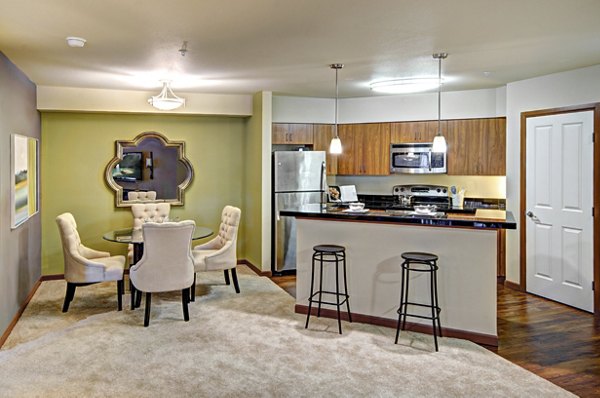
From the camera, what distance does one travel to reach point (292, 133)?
6691mm

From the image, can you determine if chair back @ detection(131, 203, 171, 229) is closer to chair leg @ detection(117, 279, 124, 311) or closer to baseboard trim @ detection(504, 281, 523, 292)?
chair leg @ detection(117, 279, 124, 311)

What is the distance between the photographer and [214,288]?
566cm

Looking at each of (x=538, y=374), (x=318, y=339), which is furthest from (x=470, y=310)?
(x=318, y=339)

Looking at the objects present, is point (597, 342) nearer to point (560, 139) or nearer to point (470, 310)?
point (470, 310)

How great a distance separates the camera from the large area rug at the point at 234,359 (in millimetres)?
3100

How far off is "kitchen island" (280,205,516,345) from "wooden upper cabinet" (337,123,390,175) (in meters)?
2.31

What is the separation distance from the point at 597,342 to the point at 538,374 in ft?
3.40

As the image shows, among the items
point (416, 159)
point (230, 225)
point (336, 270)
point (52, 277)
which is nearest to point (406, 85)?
point (416, 159)

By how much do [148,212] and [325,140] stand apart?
8.59 ft

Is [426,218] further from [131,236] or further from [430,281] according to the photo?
[131,236]

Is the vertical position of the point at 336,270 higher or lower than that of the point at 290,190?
lower

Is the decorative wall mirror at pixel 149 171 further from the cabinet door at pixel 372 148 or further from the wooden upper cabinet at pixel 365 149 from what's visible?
the cabinet door at pixel 372 148

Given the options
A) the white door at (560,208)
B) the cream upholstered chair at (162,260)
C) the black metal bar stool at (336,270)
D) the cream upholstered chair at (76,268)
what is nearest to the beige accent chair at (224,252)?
the cream upholstered chair at (162,260)

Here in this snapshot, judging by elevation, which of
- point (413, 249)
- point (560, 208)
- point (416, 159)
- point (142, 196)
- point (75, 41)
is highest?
point (75, 41)
